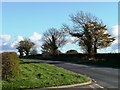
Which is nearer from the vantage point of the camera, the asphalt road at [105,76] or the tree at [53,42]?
the asphalt road at [105,76]

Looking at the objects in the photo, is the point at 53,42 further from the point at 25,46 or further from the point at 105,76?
the point at 105,76

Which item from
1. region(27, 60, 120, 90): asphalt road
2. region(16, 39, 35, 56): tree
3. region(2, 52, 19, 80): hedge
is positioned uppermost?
region(16, 39, 35, 56): tree

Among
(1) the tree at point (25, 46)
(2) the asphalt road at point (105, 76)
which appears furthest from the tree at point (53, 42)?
(2) the asphalt road at point (105, 76)

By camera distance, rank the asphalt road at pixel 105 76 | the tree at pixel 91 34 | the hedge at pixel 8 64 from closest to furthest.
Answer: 1. the hedge at pixel 8 64
2. the asphalt road at pixel 105 76
3. the tree at pixel 91 34

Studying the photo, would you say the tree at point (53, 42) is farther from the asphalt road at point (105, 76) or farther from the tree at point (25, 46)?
the asphalt road at point (105, 76)

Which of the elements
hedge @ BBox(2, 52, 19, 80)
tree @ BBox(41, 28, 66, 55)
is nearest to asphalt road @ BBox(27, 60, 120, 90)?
hedge @ BBox(2, 52, 19, 80)

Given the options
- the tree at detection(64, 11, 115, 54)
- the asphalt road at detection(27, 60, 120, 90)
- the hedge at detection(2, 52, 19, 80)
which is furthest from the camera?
the tree at detection(64, 11, 115, 54)

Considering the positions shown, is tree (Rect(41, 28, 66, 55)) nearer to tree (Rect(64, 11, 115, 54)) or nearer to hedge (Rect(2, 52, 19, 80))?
tree (Rect(64, 11, 115, 54))

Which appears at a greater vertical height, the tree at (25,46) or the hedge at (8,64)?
the tree at (25,46)

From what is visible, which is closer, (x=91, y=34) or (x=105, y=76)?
(x=105, y=76)

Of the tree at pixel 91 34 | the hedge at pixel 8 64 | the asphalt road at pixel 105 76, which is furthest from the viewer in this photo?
the tree at pixel 91 34

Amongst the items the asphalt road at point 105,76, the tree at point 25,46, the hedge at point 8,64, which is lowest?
the asphalt road at point 105,76

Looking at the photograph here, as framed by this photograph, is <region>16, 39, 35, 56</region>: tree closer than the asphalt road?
No

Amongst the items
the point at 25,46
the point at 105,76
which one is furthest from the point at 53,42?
the point at 105,76
